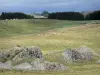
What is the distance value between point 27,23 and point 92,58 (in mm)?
68165

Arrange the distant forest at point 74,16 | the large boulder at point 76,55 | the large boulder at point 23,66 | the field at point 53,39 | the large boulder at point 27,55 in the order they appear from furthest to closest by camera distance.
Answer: the distant forest at point 74,16 → the large boulder at point 76,55 → the large boulder at point 27,55 → the field at point 53,39 → the large boulder at point 23,66

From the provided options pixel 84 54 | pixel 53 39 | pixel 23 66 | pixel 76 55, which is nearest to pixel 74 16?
pixel 53 39

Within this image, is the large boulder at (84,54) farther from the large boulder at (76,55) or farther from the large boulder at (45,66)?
the large boulder at (45,66)

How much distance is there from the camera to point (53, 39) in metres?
63.0

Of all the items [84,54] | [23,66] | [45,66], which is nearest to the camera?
[23,66]

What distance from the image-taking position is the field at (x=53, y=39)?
102 ft

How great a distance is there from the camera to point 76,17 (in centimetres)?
13950

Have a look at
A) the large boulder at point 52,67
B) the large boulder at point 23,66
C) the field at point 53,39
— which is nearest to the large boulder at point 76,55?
the field at point 53,39

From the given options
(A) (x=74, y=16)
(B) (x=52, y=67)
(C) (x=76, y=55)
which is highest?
(B) (x=52, y=67)

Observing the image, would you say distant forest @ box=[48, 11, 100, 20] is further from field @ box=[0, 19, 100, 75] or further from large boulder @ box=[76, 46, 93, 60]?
large boulder @ box=[76, 46, 93, 60]

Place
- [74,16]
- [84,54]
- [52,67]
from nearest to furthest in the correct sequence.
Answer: [52,67] → [84,54] → [74,16]

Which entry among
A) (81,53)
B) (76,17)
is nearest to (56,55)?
(81,53)

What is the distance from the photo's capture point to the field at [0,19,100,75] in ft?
102

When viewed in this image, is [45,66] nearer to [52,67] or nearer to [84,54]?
[52,67]
